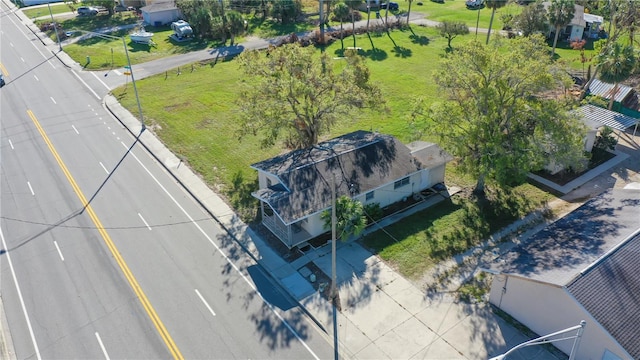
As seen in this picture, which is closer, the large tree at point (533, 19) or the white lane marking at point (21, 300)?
the white lane marking at point (21, 300)

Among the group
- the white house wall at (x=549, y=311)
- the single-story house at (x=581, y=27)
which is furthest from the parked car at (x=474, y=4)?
the white house wall at (x=549, y=311)

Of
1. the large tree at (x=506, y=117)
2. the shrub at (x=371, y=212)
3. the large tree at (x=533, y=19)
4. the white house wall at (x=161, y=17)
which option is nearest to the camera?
the large tree at (x=506, y=117)

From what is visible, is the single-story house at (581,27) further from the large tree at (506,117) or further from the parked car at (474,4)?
the large tree at (506,117)

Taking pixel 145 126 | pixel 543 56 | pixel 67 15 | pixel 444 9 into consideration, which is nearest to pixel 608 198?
pixel 543 56

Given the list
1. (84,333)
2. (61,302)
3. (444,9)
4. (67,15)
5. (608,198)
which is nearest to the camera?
(84,333)

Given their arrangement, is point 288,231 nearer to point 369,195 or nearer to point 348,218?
point 348,218

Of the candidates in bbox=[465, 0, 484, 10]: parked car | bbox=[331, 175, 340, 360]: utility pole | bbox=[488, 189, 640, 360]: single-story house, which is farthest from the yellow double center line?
bbox=[465, 0, 484, 10]: parked car

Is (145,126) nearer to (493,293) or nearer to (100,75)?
(100,75)
